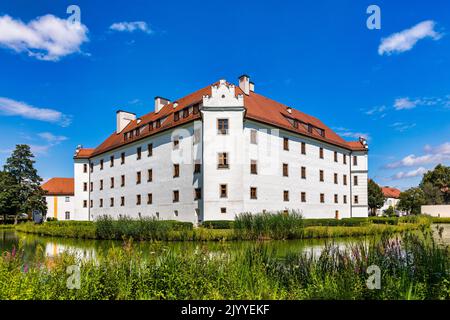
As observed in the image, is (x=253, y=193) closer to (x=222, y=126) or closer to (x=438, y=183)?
(x=222, y=126)

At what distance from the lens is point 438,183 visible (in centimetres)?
8038

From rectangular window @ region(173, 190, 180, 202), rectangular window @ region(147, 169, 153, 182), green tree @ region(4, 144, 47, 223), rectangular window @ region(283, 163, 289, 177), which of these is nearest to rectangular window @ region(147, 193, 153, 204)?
rectangular window @ region(147, 169, 153, 182)

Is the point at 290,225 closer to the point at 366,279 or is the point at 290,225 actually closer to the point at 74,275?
the point at 366,279

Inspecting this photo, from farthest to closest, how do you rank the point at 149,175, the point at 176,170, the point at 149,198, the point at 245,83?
the point at 245,83
the point at 149,175
the point at 149,198
the point at 176,170

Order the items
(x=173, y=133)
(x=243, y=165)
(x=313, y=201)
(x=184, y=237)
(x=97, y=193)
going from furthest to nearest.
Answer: (x=97, y=193)
(x=313, y=201)
(x=173, y=133)
(x=243, y=165)
(x=184, y=237)

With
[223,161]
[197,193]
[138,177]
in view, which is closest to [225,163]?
[223,161]

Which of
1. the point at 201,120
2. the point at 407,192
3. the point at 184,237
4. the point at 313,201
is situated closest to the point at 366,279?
the point at 184,237

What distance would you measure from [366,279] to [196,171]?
26159 millimetres

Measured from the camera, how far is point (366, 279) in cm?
600

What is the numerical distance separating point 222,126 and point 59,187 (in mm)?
44062

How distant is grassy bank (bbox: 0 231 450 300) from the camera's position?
548 cm

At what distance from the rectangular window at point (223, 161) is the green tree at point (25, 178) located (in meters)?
36.9

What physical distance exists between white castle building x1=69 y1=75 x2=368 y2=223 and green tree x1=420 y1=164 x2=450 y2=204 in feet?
112
